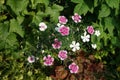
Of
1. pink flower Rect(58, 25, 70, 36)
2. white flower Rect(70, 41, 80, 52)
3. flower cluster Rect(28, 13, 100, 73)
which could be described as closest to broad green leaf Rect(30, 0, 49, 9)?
flower cluster Rect(28, 13, 100, 73)

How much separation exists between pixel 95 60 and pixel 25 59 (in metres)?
0.90

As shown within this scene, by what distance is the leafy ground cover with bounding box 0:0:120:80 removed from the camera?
13.2 ft

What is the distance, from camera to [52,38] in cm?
407

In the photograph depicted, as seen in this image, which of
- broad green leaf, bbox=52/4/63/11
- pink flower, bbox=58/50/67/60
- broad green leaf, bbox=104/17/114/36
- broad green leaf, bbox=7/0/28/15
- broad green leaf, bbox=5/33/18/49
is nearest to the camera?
broad green leaf, bbox=7/0/28/15

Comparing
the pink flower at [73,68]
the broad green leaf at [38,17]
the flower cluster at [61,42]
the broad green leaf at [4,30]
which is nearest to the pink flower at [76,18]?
the flower cluster at [61,42]

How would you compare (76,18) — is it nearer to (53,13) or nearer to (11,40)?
(53,13)

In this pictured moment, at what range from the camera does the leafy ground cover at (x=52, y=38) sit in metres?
4.03

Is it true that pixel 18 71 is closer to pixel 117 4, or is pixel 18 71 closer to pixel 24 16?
pixel 24 16

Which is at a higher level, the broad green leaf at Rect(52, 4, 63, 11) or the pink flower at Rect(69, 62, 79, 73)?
the broad green leaf at Rect(52, 4, 63, 11)

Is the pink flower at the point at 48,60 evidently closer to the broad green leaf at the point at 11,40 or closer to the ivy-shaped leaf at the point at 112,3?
the broad green leaf at the point at 11,40

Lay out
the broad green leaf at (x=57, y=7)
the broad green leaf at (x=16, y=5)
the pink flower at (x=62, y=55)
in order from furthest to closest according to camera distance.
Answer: the broad green leaf at (x=57, y=7), the pink flower at (x=62, y=55), the broad green leaf at (x=16, y=5)

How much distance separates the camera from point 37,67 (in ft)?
14.0

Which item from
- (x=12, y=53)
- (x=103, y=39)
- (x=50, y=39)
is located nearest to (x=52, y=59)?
(x=50, y=39)

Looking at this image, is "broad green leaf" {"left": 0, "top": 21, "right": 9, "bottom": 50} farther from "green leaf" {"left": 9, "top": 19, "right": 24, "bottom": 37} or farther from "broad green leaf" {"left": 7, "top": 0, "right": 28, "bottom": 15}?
"broad green leaf" {"left": 7, "top": 0, "right": 28, "bottom": 15}
